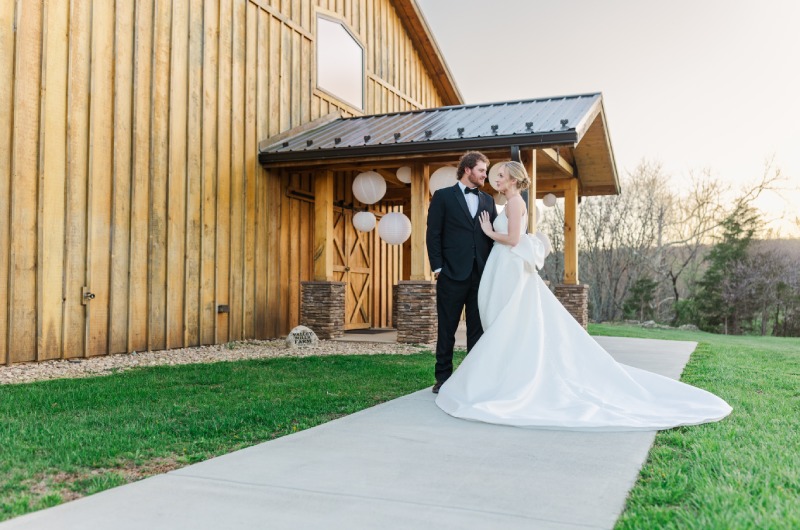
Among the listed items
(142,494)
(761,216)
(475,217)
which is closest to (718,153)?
(761,216)

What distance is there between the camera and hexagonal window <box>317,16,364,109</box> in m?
12.6

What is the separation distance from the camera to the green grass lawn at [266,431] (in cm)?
Answer: 248

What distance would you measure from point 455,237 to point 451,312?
0.62 m

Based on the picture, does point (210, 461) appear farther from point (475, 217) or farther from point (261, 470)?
point (475, 217)

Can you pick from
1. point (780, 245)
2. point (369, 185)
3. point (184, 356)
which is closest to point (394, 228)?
point (369, 185)

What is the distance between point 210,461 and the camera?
3.09 meters

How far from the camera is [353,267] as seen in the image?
13.3 metres

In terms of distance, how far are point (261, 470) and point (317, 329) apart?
25.1ft

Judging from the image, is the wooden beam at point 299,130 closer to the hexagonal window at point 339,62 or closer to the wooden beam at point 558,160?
the hexagonal window at point 339,62

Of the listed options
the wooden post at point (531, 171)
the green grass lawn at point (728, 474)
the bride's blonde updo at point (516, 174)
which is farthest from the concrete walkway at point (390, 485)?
the wooden post at point (531, 171)

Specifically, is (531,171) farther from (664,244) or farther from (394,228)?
(664,244)

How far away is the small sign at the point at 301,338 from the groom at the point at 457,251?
4.47 metres

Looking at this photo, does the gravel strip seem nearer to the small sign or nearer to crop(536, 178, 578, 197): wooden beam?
the small sign

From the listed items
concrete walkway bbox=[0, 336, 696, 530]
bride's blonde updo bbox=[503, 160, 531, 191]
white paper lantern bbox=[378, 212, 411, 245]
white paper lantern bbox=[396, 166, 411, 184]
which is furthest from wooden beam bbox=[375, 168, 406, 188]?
concrete walkway bbox=[0, 336, 696, 530]
